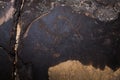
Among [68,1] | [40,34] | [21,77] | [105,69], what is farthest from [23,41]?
[105,69]

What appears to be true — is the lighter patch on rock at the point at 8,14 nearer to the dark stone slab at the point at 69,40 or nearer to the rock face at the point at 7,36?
the rock face at the point at 7,36

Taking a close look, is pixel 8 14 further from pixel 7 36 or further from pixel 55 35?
pixel 55 35

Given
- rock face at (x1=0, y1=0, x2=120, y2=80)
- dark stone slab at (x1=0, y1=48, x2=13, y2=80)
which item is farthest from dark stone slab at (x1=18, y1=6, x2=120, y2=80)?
dark stone slab at (x1=0, y1=48, x2=13, y2=80)

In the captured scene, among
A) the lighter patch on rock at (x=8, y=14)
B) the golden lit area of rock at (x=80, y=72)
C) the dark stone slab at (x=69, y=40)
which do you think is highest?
the lighter patch on rock at (x=8, y=14)

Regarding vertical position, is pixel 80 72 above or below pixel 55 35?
below

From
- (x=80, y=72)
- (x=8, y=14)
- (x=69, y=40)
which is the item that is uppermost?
(x=8, y=14)

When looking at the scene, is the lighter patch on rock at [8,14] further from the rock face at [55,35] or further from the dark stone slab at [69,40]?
the dark stone slab at [69,40]

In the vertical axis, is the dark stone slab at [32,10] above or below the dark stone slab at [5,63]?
above

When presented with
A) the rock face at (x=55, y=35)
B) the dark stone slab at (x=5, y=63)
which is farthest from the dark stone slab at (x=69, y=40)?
the dark stone slab at (x=5, y=63)

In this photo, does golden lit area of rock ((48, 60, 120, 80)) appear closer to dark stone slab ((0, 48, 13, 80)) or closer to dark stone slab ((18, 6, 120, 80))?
dark stone slab ((18, 6, 120, 80))

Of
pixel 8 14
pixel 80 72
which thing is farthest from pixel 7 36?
pixel 80 72
